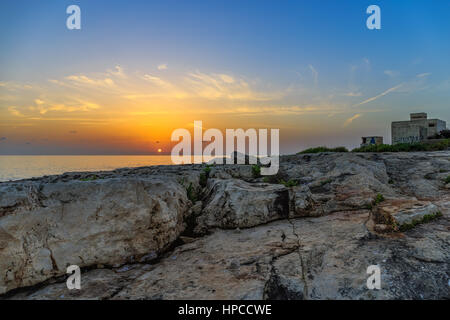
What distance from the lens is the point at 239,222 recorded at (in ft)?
20.7

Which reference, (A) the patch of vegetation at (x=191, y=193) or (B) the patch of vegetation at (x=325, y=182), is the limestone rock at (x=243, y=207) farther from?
(B) the patch of vegetation at (x=325, y=182)

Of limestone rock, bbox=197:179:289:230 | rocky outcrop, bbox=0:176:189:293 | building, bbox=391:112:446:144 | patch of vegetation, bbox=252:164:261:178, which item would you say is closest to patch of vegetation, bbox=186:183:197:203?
limestone rock, bbox=197:179:289:230

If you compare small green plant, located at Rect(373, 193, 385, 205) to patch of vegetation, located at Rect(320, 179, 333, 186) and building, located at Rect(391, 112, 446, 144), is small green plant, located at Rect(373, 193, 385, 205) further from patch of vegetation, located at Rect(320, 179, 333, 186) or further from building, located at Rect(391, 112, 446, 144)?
building, located at Rect(391, 112, 446, 144)

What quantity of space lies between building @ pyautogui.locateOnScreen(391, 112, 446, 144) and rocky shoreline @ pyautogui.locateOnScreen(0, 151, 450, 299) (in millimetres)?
30108

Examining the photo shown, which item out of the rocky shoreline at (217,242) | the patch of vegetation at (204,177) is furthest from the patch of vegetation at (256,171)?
the rocky shoreline at (217,242)

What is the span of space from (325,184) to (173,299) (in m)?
6.22

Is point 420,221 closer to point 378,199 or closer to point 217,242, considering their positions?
point 378,199

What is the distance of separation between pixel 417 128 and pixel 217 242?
120 ft

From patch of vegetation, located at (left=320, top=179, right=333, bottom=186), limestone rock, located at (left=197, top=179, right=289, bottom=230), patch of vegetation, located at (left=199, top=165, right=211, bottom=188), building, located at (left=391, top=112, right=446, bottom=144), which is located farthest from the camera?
building, located at (left=391, top=112, right=446, bottom=144)

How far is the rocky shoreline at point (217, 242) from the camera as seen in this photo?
11.8ft

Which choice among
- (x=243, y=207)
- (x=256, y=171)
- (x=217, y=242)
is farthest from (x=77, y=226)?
(x=256, y=171)

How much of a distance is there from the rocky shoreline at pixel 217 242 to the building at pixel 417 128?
30.1m

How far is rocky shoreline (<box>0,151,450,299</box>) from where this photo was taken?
11.8ft
